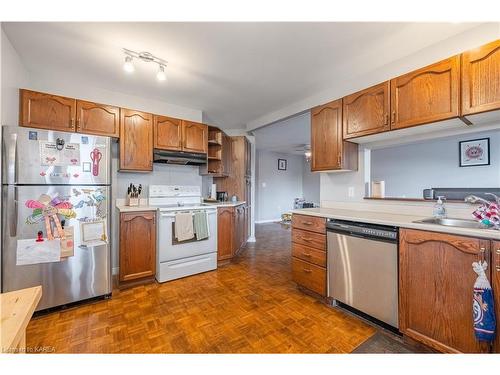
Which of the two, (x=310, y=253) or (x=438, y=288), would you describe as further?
(x=310, y=253)

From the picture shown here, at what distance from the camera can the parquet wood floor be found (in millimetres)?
1571

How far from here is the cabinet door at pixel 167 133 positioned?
9.79 feet

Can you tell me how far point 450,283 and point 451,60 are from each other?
157 centimetres

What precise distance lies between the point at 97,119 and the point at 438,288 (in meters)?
3.56

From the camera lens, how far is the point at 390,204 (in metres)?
2.20

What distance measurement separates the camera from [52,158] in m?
1.99

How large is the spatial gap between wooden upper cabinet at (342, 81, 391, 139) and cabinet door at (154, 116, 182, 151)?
2202mm

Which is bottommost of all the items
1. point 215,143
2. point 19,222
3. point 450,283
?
point 450,283

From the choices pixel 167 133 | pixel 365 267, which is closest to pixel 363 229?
pixel 365 267

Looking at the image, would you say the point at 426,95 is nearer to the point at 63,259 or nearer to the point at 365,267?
the point at 365,267

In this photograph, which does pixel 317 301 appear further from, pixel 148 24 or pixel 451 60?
pixel 148 24

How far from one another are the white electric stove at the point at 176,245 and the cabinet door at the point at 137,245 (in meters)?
0.08

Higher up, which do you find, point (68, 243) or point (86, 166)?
point (86, 166)
